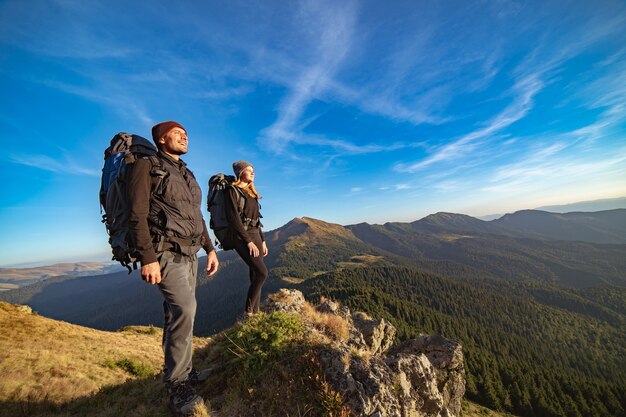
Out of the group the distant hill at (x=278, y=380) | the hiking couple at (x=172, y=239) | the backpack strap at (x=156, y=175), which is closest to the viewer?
the hiking couple at (x=172, y=239)

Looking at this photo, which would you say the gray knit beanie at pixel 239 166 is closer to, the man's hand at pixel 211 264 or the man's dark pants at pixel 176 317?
the man's hand at pixel 211 264

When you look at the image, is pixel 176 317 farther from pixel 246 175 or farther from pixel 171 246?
pixel 246 175

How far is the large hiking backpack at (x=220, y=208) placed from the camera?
7.02m

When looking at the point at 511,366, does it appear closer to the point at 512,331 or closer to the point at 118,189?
the point at 512,331

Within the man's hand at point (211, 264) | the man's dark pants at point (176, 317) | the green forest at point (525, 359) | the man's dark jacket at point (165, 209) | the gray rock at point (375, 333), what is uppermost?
the man's dark jacket at point (165, 209)

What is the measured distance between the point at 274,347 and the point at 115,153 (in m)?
4.27

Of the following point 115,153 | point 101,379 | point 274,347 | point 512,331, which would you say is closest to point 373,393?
point 274,347

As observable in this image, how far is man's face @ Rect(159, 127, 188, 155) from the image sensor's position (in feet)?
15.8

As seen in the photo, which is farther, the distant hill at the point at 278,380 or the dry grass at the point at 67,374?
the dry grass at the point at 67,374

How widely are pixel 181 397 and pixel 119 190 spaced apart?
3.39m

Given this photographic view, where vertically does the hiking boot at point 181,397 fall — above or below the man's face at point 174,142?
below

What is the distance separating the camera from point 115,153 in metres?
4.08

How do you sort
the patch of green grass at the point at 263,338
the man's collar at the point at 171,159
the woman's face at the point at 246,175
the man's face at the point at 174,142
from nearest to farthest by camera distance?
the man's collar at the point at 171,159 → the man's face at the point at 174,142 → the patch of green grass at the point at 263,338 → the woman's face at the point at 246,175

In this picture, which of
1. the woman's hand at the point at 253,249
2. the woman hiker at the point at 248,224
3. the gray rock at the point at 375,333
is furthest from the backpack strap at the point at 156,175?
the gray rock at the point at 375,333
